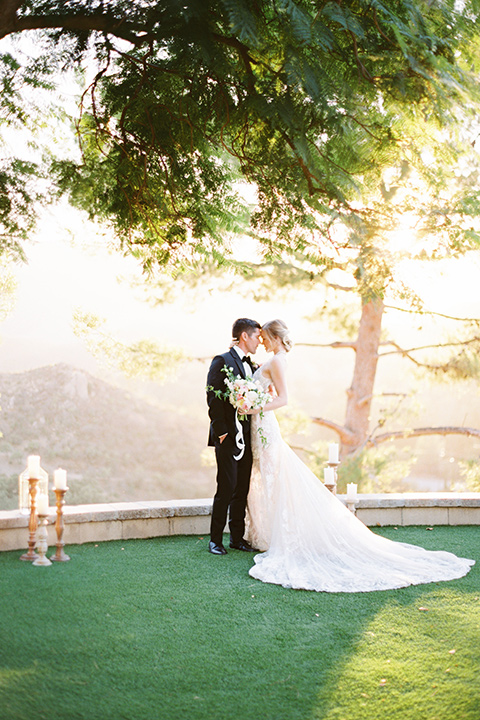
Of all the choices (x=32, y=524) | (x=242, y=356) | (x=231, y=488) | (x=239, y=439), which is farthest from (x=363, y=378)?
(x=32, y=524)

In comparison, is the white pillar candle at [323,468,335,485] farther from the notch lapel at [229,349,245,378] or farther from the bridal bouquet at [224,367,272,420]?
the notch lapel at [229,349,245,378]

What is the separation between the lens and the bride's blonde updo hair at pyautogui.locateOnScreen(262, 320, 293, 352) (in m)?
5.26

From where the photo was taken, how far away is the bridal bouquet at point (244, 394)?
4.97 metres

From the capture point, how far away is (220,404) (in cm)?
→ 512

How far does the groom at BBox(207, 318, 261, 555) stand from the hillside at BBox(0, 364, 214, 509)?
67.6 ft

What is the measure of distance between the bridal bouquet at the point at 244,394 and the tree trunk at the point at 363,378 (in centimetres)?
815

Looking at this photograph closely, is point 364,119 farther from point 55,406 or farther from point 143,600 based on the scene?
point 55,406

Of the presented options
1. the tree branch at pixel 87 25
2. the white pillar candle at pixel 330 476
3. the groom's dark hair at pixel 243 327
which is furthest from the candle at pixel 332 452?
the tree branch at pixel 87 25

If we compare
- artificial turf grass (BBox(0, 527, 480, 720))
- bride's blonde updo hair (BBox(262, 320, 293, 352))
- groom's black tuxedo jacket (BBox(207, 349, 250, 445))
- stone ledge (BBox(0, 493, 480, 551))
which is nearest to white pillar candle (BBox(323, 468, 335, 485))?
stone ledge (BBox(0, 493, 480, 551))

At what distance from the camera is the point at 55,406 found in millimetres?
27797

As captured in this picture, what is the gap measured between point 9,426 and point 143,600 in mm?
23650

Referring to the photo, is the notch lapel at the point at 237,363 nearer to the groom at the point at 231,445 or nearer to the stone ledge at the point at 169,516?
the groom at the point at 231,445

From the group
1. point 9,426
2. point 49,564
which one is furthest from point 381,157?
point 9,426

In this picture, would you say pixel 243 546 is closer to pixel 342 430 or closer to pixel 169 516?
pixel 169 516
